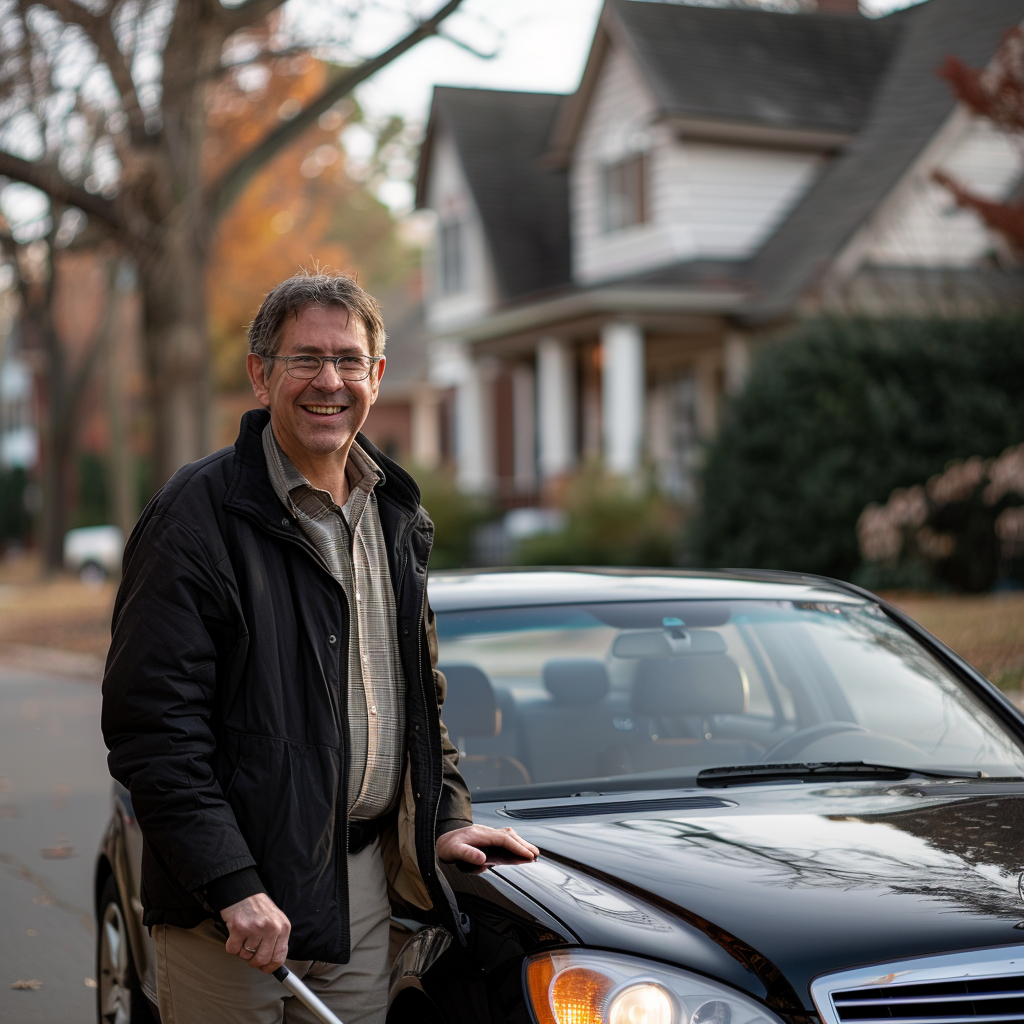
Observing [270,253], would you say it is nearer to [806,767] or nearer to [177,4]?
[177,4]

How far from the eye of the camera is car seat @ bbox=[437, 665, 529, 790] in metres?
3.95

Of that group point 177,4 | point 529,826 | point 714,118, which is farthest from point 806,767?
point 714,118

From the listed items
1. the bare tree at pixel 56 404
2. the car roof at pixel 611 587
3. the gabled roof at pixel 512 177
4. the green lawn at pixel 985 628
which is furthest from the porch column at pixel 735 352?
the car roof at pixel 611 587

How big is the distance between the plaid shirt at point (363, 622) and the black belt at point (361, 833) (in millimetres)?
18

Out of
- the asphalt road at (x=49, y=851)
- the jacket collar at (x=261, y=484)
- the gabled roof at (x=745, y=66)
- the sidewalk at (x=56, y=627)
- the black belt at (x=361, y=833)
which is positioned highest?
the gabled roof at (x=745, y=66)

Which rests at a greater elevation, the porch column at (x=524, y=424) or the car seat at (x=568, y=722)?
the porch column at (x=524, y=424)

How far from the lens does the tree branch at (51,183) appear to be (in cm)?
1453

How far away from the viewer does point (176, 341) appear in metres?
16.5

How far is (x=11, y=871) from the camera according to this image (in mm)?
7340

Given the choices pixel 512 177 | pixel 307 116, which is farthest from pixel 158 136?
pixel 512 177

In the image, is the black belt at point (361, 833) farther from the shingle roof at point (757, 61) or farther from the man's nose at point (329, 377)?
the shingle roof at point (757, 61)

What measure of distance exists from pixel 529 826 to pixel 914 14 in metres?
24.7

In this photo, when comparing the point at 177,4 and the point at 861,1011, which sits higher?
the point at 177,4

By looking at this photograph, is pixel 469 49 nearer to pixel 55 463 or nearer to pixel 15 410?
pixel 55 463
